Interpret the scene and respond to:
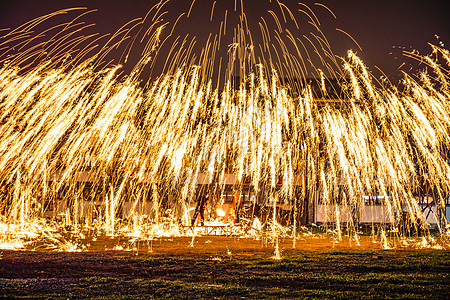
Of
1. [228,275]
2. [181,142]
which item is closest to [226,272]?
[228,275]

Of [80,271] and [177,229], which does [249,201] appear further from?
[80,271]

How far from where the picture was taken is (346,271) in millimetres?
8133

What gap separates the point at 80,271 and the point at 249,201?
52.3 ft

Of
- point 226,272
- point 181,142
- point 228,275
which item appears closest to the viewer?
point 228,275

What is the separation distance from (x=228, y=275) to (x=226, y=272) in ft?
1.01

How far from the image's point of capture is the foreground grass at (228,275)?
20.5ft

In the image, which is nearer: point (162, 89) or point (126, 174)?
point (162, 89)

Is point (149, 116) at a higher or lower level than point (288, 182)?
higher

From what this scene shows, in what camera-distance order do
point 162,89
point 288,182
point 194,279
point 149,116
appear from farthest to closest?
point 288,182 < point 149,116 < point 162,89 < point 194,279

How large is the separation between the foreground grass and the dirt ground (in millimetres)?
13

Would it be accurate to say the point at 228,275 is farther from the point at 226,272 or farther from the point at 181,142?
the point at 181,142

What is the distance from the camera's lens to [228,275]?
7805mm

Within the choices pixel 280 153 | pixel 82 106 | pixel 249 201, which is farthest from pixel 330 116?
pixel 249 201

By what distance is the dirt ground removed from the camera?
20.5 ft
